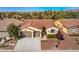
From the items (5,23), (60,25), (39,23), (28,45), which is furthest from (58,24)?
(5,23)

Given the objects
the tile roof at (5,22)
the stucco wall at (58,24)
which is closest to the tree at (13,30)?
the tile roof at (5,22)

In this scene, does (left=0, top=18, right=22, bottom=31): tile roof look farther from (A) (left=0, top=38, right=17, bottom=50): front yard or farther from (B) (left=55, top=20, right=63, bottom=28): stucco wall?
(B) (left=55, top=20, right=63, bottom=28): stucco wall

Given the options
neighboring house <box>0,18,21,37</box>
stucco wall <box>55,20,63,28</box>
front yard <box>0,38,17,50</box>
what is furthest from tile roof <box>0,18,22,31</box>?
stucco wall <box>55,20,63,28</box>

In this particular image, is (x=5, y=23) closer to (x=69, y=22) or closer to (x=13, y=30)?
(x=13, y=30)

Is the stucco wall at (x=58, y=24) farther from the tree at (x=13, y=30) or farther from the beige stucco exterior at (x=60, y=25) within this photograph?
the tree at (x=13, y=30)

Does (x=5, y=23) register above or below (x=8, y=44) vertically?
above
